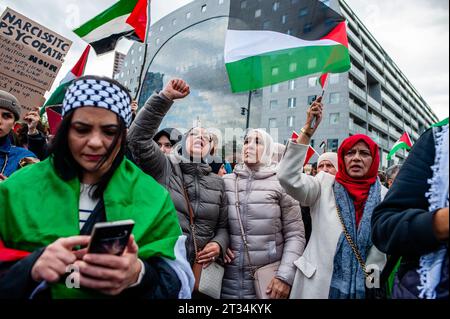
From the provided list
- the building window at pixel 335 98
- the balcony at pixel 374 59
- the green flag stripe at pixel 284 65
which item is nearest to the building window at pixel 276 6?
the green flag stripe at pixel 284 65

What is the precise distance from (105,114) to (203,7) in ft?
168

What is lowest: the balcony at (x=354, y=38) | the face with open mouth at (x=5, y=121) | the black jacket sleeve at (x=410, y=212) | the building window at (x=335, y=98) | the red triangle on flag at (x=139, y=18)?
the black jacket sleeve at (x=410, y=212)

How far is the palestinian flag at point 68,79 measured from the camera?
4637 mm

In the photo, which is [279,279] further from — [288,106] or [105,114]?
[288,106]

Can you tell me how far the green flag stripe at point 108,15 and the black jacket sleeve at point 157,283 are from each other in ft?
12.1

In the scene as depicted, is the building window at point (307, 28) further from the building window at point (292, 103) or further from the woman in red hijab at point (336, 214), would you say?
the building window at point (292, 103)

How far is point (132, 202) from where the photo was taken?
4.84 feet

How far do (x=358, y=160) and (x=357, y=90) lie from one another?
45.4 meters

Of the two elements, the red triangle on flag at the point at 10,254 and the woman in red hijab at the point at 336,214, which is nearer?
the red triangle on flag at the point at 10,254

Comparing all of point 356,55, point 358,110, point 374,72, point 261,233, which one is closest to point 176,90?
point 261,233

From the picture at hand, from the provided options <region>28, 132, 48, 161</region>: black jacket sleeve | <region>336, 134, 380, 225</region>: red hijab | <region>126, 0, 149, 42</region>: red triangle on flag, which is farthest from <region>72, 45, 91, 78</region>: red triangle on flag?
<region>336, 134, 380, 225</region>: red hijab

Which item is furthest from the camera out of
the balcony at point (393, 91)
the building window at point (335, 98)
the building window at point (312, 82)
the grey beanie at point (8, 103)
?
the balcony at point (393, 91)

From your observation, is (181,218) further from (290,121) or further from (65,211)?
(290,121)

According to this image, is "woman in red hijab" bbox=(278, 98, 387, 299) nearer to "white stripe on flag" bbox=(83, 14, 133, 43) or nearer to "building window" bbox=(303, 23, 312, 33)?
"building window" bbox=(303, 23, 312, 33)
